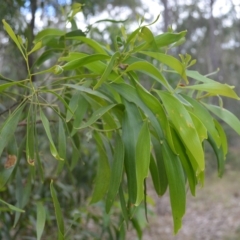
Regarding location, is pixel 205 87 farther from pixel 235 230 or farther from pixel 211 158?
pixel 211 158

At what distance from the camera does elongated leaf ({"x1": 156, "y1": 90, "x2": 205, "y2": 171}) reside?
0.78 metres

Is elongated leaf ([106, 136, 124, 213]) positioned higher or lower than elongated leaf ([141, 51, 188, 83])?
lower

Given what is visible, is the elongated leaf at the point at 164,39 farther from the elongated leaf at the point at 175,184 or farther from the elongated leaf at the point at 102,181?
the elongated leaf at the point at 102,181

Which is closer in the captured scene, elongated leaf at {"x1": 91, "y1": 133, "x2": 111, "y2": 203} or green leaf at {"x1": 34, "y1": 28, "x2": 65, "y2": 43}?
elongated leaf at {"x1": 91, "y1": 133, "x2": 111, "y2": 203}

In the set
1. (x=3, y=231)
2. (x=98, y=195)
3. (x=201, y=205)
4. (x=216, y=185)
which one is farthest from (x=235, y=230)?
(x=98, y=195)

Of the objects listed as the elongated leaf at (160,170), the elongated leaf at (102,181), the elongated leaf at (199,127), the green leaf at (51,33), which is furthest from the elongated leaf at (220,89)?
the green leaf at (51,33)

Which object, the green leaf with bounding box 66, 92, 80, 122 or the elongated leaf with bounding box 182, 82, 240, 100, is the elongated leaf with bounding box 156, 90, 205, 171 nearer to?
the elongated leaf with bounding box 182, 82, 240, 100

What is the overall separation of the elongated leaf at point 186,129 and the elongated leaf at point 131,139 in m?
0.09

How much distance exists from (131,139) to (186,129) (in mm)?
130

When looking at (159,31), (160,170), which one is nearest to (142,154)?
(160,170)

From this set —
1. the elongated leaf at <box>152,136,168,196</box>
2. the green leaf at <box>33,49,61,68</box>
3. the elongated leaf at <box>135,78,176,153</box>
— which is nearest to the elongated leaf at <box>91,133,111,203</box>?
the elongated leaf at <box>152,136,168,196</box>

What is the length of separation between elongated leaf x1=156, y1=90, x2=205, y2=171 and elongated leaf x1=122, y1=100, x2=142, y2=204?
0.09 meters

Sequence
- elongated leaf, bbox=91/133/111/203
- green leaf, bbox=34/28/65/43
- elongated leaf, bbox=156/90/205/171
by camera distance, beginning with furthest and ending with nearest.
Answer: green leaf, bbox=34/28/65/43
elongated leaf, bbox=91/133/111/203
elongated leaf, bbox=156/90/205/171

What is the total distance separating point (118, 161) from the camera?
2.82 ft
